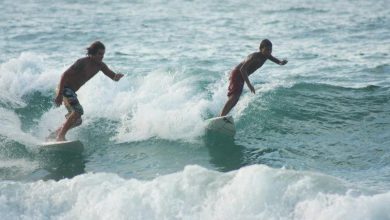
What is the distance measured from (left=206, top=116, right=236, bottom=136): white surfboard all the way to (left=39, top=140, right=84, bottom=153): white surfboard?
2.13 meters

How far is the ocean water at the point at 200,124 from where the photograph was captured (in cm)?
706

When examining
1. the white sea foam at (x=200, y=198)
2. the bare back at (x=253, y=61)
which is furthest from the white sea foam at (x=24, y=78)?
the white sea foam at (x=200, y=198)

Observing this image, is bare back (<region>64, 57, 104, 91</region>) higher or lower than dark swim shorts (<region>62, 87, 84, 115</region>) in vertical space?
higher

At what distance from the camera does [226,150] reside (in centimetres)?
975

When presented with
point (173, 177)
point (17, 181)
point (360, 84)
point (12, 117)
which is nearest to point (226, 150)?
point (173, 177)

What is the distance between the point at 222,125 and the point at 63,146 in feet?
8.34

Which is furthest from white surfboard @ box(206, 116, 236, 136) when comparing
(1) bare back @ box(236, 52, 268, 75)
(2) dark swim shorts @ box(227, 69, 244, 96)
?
(1) bare back @ box(236, 52, 268, 75)

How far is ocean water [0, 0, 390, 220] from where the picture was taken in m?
7.06

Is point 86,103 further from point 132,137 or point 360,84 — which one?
point 360,84

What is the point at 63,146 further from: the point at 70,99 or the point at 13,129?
the point at 13,129

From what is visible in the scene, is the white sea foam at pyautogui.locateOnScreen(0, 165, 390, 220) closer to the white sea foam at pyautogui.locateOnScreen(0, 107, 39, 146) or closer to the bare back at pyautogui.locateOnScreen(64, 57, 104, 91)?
the bare back at pyautogui.locateOnScreen(64, 57, 104, 91)

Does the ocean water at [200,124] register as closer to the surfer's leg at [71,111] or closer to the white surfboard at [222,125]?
the white surfboard at [222,125]

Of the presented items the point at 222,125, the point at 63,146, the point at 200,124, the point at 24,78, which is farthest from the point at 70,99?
the point at 24,78

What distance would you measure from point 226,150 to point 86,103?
384cm
